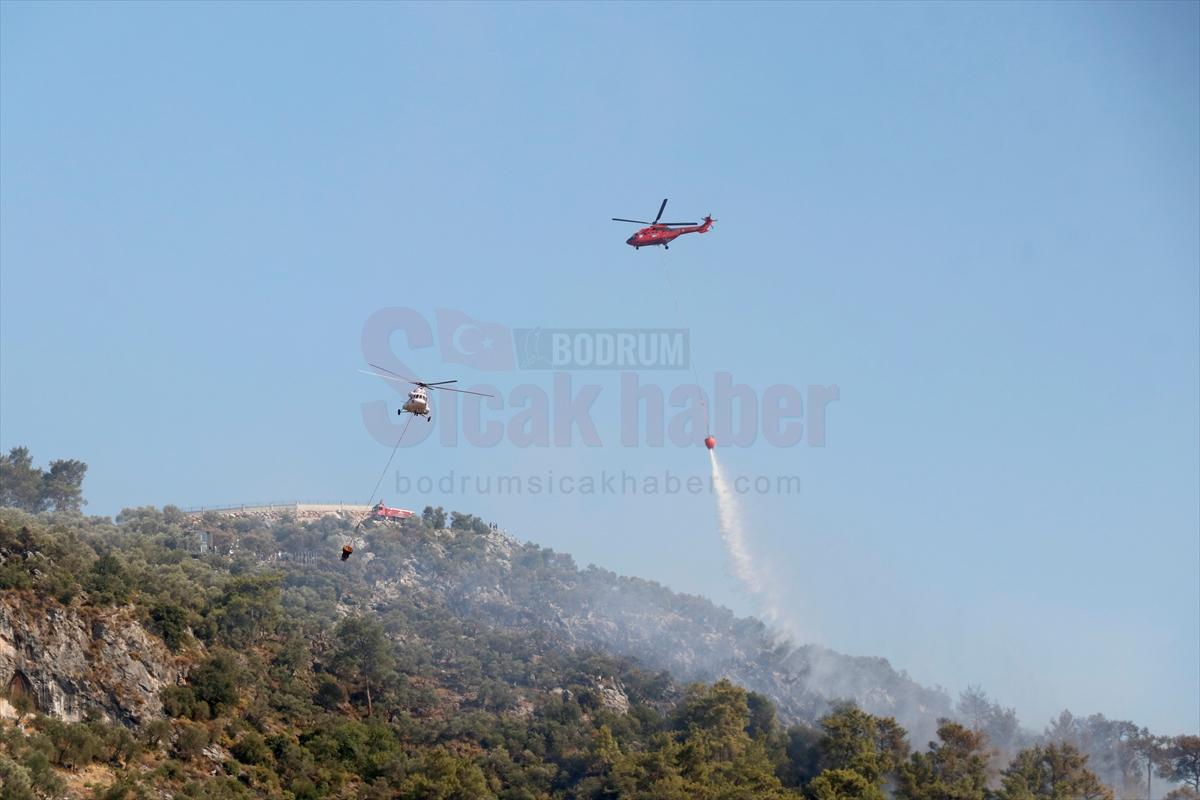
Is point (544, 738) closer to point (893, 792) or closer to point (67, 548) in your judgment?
point (893, 792)

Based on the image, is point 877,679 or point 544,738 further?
point 877,679

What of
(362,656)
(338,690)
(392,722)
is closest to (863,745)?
(392,722)

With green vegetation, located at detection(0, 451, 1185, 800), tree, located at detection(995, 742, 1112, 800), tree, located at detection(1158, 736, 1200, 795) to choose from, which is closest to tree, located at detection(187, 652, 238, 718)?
green vegetation, located at detection(0, 451, 1185, 800)

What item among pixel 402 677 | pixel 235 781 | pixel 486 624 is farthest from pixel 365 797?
pixel 486 624

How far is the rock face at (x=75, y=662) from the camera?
86.0 m

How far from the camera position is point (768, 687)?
181 m

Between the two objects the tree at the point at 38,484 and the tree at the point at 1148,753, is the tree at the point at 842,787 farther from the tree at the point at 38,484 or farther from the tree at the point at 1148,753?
the tree at the point at 38,484

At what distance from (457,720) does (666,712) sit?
29.6m

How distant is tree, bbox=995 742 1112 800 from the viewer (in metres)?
125

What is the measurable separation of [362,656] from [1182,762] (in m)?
93.4

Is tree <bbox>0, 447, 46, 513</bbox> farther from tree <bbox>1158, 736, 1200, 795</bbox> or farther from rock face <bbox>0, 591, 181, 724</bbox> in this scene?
tree <bbox>1158, 736, 1200, 795</bbox>

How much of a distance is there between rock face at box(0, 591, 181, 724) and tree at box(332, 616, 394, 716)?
74.1 ft

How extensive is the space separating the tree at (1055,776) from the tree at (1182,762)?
2449 cm

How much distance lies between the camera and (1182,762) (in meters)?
152
